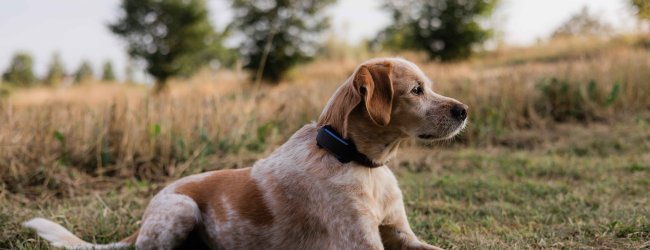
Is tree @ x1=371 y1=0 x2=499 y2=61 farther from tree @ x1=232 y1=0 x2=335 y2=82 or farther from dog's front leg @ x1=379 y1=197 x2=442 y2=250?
dog's front leg @ x1=379 y1=197 x2=442 y2=250

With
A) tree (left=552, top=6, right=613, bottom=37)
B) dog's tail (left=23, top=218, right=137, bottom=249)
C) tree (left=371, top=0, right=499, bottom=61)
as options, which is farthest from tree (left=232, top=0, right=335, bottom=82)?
dog's tail (left=23, top=218, right=137, bottom=249)

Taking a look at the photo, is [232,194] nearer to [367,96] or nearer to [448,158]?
[367,96]

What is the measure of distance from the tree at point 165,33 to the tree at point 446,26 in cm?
1107

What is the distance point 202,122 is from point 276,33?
17020 mm

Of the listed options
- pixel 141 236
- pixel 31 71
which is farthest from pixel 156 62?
pixel 141 236

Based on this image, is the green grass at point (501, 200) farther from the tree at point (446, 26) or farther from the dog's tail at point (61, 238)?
the tree at point (446, 26)

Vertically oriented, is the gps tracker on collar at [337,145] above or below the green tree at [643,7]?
below

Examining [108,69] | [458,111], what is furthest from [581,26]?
[108,69]

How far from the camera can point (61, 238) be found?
3.80m

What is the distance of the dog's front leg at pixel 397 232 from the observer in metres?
3.24

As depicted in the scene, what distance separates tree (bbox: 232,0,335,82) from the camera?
2373 cm

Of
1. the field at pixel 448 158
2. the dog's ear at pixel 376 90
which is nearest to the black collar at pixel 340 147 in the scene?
the dog's ear at pixel 376 90

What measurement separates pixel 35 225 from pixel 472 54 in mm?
22776

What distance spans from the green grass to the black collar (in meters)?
1.06
